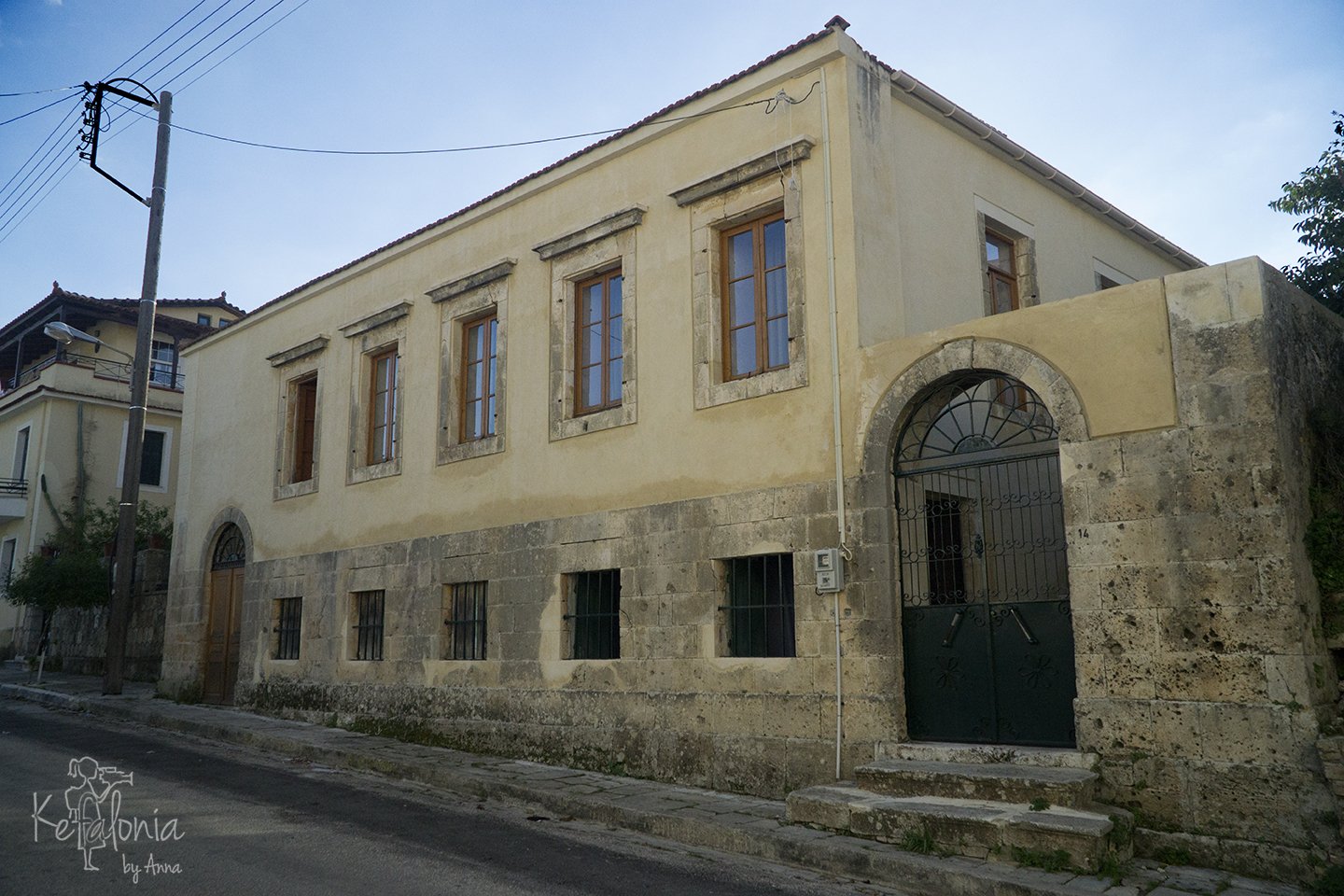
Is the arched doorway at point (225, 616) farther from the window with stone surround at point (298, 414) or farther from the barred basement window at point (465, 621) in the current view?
the barred basement window at point (465, 621)

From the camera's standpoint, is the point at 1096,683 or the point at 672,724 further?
the point at 672,724

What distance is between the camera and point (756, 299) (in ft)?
31.2

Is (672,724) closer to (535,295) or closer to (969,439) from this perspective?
(969,439)

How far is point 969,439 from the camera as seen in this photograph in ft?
26.3

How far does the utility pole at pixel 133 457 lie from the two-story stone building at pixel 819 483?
285 cm

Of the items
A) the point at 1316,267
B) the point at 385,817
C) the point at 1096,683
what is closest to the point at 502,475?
the point at 385,817

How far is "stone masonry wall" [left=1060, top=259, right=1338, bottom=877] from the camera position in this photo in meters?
6.00

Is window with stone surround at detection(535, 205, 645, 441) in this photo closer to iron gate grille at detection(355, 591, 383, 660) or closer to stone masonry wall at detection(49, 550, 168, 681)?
iron gate grille at detection(355, 591, 383, 660)

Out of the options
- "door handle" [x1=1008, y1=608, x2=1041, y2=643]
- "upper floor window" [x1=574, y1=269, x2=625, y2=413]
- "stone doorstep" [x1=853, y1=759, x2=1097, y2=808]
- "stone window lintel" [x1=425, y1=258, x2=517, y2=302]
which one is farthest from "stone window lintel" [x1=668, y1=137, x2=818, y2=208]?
"stone doorstep" [x1=853, y1=759, x2=1097, y2=808]

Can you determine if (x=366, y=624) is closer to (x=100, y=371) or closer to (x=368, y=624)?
(x=368, y=624)

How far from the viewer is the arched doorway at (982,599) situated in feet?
23.9

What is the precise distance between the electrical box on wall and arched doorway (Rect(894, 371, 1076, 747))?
1.63 feet

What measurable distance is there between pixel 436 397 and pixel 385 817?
19.8ft

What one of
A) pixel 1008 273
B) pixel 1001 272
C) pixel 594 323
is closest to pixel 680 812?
pixel 594 323
